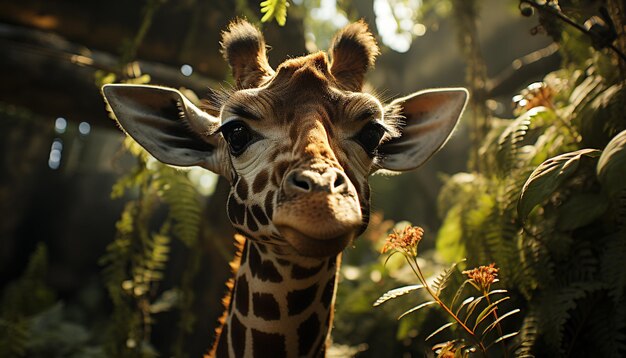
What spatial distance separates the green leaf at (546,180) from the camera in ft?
7.38

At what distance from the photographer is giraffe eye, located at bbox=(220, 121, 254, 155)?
8.69 feet

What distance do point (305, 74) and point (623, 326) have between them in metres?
2.04

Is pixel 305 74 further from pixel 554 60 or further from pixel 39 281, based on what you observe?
pixel 39 281

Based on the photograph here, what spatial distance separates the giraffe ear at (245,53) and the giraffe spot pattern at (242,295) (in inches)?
45.5

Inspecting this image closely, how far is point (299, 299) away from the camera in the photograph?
2.73 m

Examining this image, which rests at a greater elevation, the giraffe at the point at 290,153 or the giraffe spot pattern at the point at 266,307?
the giraffe at the point at 290,153

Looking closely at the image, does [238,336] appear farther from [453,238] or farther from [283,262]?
[453,238]

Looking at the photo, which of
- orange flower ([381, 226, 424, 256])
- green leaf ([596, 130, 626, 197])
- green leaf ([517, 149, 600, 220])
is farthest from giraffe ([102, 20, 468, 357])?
green leaf ([596, 130, 626, 197])

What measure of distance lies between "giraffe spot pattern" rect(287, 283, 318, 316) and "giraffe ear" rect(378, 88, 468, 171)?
0.87 m

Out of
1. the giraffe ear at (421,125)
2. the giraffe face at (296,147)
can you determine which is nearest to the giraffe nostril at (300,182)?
the giraffe face at (296,147)

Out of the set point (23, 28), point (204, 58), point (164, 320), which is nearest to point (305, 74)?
point (204, 58)

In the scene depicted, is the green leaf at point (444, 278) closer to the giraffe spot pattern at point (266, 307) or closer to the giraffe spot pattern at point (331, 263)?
the giraffe spot pattern at point (331, 263)

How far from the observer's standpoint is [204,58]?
6055mm

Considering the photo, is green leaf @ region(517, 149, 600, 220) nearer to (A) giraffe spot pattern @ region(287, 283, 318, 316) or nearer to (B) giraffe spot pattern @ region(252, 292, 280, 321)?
(A) giraffe spot pattern @ region(287, 283, 318, 316)
